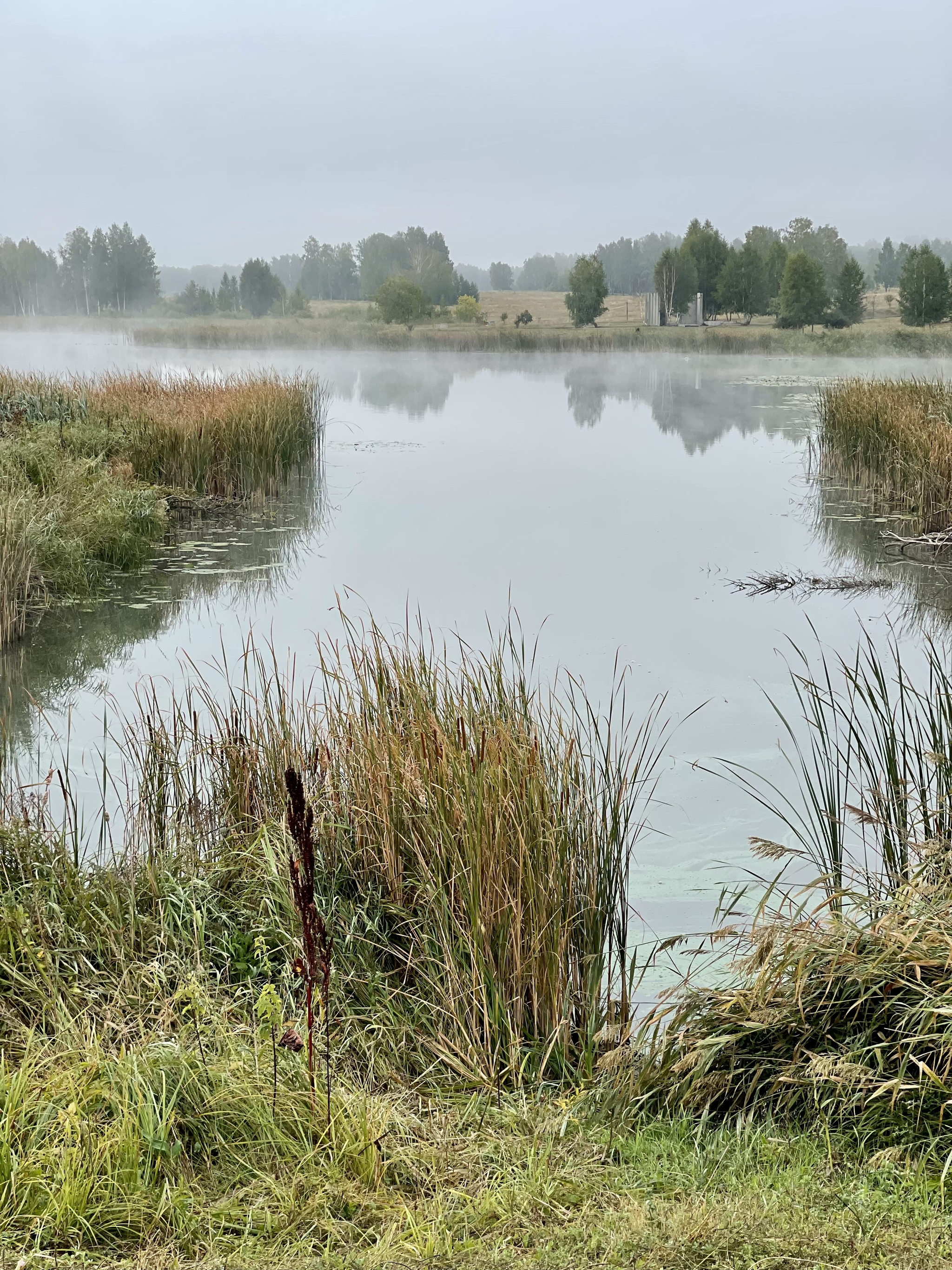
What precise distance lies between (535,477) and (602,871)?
1254 cm

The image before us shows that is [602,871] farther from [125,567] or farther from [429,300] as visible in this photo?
[429,300]

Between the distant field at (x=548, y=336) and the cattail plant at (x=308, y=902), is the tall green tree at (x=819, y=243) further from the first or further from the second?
the cattail plant at (x=308, y=902)

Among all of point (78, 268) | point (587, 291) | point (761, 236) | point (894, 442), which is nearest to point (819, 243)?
point (761, 236)

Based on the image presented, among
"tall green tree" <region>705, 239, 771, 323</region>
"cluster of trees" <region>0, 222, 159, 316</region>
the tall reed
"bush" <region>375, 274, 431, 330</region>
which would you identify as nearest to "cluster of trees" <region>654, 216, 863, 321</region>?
"tall green tree" <region>705, 239, 771, 323</region>

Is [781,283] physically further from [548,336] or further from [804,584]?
[804,584]

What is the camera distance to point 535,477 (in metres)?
15.5

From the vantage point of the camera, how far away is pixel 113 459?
11.2 meters

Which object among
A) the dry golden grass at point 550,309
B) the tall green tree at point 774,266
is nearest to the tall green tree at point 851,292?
the tall green tree at point 774,266

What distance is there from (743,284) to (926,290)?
514 inches

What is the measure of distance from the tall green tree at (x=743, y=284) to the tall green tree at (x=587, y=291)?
18.8 ft

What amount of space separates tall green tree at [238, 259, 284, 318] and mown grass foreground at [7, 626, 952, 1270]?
6995cm

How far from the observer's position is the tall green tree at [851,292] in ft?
169

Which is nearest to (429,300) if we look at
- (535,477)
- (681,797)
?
(535,477)

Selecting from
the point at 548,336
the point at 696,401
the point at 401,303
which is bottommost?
the point at 696,401
